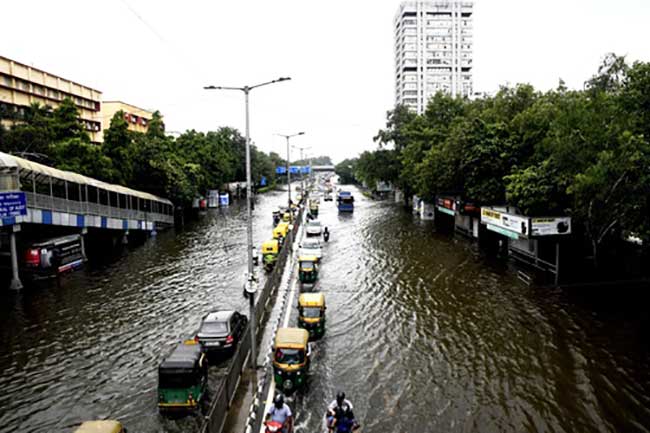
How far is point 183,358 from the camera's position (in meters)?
12.6

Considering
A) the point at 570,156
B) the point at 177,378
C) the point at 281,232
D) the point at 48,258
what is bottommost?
the point at 177,378

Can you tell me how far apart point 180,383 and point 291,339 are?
11.4 ft

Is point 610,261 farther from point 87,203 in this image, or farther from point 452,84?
point 452,84

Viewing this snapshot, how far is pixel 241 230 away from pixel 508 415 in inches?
1574

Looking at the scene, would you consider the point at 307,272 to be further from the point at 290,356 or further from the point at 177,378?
the point at 177,378

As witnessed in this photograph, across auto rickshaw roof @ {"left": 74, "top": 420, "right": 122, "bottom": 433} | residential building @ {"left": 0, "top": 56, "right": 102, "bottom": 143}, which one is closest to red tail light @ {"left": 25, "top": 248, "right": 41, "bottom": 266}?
auto rickshaw roof @ {"left": 74, "top": 420, "right": 122, "bottom": 433}

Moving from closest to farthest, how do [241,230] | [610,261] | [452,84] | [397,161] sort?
[610,261]
[241,230]
[397,161]
[452,84]

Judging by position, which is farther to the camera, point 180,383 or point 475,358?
point 475,358

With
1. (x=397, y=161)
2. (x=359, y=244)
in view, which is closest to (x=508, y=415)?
(x=359, y=244)

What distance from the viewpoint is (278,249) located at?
32406 mm

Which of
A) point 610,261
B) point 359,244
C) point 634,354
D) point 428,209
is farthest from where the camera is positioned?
point 428,209

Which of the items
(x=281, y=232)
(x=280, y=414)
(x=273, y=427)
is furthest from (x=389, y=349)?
(x=281, y=232)

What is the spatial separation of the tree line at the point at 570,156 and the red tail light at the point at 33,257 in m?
27.3

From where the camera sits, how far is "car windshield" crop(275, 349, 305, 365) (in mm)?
14055
